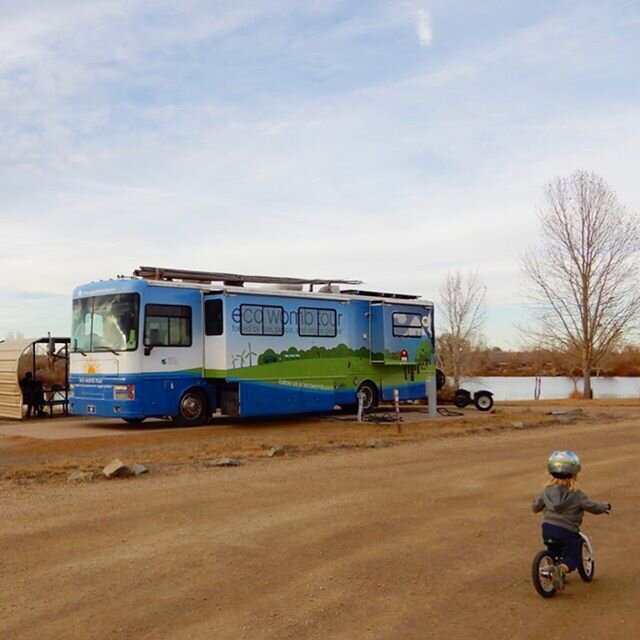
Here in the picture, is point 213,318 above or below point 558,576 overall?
above

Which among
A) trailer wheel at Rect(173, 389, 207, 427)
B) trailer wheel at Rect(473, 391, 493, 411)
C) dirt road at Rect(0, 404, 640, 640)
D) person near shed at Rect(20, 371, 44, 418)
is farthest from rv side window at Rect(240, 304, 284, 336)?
trailer wheel at Rect(473, 391, 493, 411)

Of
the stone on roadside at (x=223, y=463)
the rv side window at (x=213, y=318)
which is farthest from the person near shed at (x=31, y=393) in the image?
the stone on roadside at (x=223, y=463)

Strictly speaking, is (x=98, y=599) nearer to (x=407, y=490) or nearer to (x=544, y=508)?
(x=544, y=508)

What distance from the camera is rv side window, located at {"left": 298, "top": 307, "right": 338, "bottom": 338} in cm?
2028

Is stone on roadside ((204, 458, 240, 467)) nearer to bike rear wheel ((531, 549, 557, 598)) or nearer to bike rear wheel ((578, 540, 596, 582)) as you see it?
bike rear wheel ((578, 540, 596, 582))

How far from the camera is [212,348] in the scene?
18625 mm

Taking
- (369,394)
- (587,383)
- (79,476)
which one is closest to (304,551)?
(79,476)

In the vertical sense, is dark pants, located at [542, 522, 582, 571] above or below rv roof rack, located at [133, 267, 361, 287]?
below

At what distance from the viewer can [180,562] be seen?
7.05 m

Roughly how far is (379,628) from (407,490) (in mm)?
5337

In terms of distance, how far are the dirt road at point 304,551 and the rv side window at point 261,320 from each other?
530cm

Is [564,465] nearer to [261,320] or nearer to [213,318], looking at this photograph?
[213,318]

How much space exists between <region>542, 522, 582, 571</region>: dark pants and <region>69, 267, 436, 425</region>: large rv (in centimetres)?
1257

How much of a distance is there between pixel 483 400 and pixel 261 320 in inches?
348
